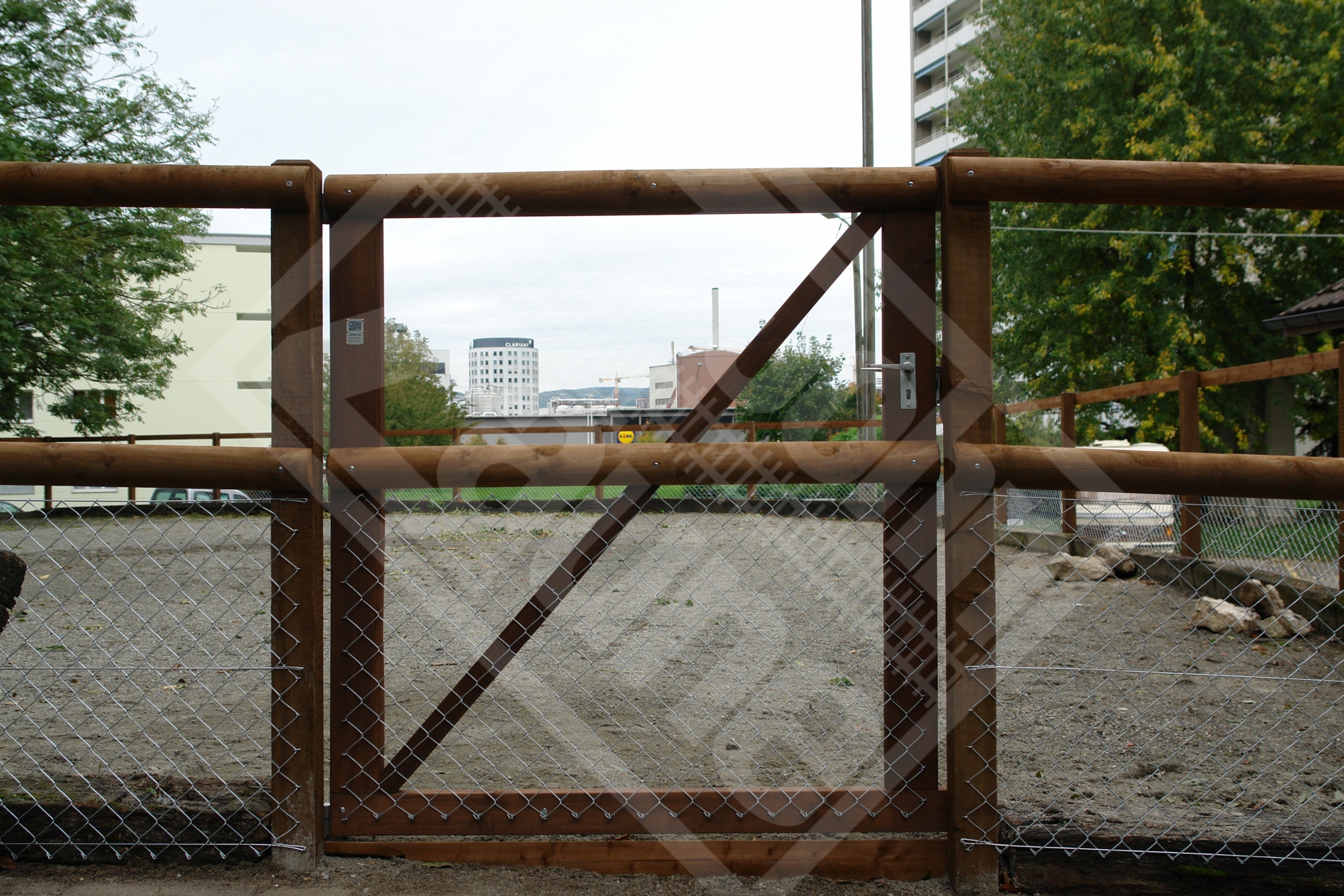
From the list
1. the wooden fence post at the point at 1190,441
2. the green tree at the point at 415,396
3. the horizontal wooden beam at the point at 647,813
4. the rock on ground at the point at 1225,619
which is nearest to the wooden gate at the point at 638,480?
the horizontal wooden beam at the point at 647,813

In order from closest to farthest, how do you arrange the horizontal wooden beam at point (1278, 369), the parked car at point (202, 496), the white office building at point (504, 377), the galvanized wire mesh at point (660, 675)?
1. the parked car at point (202, 496)
2. the galvanized wire mesh at point (660, 675)
3. the horizontal wooden beam at point (1278, 369)
4. the white office building at point (504, 377)

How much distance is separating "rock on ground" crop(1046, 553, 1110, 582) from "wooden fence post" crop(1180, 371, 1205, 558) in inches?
22.3

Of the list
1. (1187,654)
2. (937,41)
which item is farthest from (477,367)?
(1187,654)

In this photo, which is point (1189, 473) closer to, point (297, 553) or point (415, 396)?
point (297, 553)

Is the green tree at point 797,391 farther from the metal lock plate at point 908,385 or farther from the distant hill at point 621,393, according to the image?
the metal lock plate at point 908,385

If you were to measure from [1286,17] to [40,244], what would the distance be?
17.0 m

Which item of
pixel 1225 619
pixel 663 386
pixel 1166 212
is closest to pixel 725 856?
pixel 1225 619

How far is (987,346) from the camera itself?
6.39ft

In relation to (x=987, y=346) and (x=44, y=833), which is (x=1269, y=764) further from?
(x=44, y=833)

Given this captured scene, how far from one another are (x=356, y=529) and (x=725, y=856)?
3.63 feet

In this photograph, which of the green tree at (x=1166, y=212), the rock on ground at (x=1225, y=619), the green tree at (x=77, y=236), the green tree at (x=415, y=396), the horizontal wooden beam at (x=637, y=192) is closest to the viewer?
the horizontal wooden beam at (x=637, y=192)

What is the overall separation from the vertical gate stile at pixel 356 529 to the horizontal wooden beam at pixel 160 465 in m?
0.11

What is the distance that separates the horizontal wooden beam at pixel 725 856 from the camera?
6.39 feet

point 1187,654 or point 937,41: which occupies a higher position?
point 937,41
